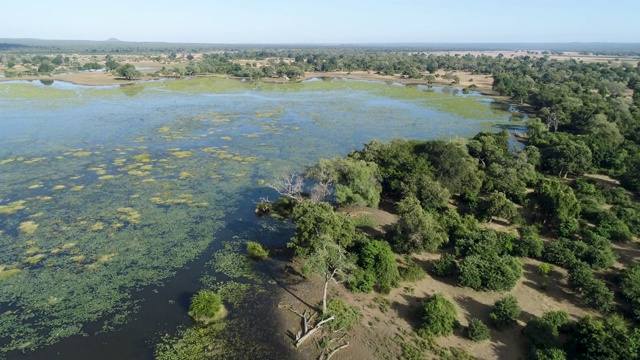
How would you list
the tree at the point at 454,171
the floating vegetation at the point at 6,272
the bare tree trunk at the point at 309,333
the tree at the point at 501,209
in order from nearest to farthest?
the bare tree trunk at the point at 309,333 < the floating vegetation at the point at 6,272 < the tree at the point at 501,209 < the tree at the point at 454,171

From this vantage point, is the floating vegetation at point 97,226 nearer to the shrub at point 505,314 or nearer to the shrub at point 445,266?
the shrub at point 445,266

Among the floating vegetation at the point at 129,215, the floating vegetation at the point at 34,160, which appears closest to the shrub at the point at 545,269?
the floating vegetation at the point at 129,215

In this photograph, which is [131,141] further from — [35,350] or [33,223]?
[35,350]

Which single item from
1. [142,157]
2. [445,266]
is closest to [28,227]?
[142,157]

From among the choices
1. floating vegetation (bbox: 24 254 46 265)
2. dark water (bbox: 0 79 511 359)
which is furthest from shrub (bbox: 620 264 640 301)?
floating vegetation (bbox: 24 254 46 265)

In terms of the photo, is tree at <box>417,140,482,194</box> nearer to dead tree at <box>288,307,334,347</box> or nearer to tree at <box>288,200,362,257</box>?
tree at <box>288,200,362,257</box>

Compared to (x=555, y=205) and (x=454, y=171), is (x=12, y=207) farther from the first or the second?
(x=555, y=205)

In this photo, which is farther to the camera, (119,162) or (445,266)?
(119,162)
